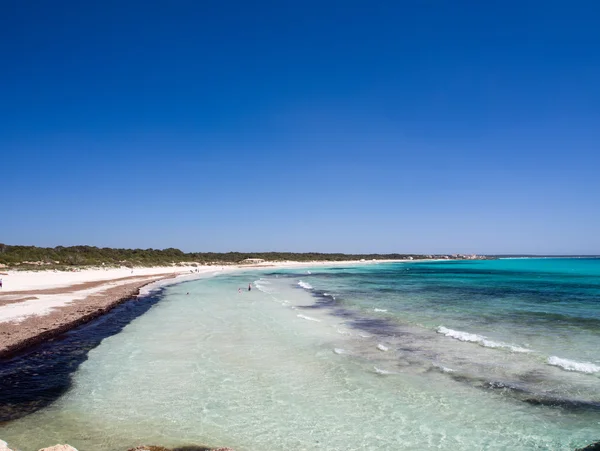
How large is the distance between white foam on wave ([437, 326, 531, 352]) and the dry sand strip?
18797 millimetres

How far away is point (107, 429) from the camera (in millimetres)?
9125

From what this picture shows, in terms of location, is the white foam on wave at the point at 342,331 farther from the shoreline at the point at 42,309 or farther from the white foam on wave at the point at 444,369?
the shoreline at the point at 42,309

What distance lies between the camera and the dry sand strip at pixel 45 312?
57.1ft

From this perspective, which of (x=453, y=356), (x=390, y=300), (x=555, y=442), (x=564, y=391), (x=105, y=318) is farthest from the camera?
(x=390, y=300)

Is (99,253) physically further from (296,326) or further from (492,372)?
(492,372)

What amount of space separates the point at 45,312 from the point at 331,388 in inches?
780

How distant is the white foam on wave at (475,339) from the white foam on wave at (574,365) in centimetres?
188

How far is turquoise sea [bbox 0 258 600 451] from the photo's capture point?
8914mm

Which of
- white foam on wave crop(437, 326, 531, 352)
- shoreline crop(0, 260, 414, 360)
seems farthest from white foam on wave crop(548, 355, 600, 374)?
shoreline crop(0, 260, 414, 360)

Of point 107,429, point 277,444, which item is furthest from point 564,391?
point 107,429

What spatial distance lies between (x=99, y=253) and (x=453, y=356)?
9438 centimetres

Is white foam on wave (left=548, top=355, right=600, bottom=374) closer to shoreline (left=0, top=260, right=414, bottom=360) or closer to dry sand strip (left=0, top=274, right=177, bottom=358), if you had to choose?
shoreline (left=0, top=260, right=414, bottom=360)

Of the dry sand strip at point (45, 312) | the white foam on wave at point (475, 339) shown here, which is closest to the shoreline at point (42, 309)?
the dry sand strip at point (45, 312)

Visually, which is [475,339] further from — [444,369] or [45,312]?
[45,312]
